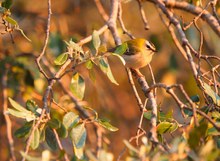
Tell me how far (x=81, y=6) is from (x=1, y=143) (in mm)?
1718

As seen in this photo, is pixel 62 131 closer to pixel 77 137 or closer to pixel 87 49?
pixel 77 137

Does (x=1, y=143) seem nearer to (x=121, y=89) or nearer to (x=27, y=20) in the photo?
(x=27, y=20)

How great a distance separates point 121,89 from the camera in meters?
6.23

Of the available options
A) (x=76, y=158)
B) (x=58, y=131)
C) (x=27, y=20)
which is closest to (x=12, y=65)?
(x=27, y=20)

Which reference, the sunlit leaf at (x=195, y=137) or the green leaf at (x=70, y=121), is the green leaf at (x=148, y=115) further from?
the sunlit leaf at (x=195, y=137)

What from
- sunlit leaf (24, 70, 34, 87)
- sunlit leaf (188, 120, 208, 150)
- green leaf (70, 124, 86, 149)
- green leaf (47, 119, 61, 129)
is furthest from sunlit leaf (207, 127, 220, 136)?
sunlit leaf (24, 70, 34, 87)

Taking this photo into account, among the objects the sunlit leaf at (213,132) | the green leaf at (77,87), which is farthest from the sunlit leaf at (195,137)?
the green leaf at (77,87)

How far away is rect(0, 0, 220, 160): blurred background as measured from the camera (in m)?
3.81

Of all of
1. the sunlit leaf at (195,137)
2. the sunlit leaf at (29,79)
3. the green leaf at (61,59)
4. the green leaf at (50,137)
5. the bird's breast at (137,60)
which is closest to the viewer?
the sunlit leaf at (195,137)

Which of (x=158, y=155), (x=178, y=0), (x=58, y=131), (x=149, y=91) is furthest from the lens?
(x=178, y=0)

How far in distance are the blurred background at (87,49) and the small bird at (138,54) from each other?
119 mm

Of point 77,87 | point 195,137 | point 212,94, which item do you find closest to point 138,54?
point 77,87

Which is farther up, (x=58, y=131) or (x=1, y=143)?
(x=1, y=143)

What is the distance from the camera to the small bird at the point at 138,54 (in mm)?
3373
